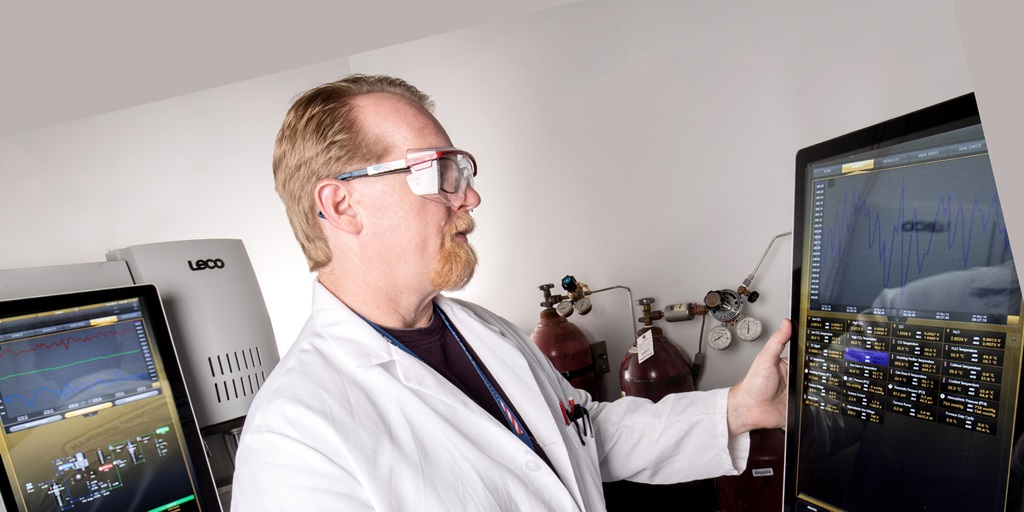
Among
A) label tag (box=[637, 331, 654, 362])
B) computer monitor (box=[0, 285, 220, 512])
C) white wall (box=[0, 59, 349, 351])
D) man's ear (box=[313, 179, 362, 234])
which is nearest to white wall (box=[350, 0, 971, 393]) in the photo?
label tag (box=[637, 331, 654, 362])

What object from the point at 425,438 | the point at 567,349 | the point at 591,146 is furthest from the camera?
the point at 591,146

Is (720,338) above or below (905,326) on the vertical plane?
below

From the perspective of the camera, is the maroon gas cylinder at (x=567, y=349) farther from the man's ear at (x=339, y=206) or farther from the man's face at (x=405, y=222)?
the man's ear at (x=339, y=206)

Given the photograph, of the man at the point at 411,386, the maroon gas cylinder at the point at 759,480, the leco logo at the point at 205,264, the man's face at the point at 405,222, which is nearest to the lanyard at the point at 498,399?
the man at the point at 411,386

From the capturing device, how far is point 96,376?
1.16m

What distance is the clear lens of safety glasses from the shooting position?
116 centimetres

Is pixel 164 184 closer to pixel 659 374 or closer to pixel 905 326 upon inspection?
pixel 659 374

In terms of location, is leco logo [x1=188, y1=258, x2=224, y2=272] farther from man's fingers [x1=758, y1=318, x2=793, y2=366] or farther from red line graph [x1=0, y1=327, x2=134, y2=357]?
man's fingers [x1=758, y1=318, x2=793, y2=366]

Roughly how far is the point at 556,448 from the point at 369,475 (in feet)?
1.24

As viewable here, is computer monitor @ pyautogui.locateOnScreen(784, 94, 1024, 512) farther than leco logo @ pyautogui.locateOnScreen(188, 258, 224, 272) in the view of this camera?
No

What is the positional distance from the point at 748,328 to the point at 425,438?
45.7 inches

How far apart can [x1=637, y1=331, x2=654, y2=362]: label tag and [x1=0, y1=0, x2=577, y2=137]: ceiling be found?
103 cm

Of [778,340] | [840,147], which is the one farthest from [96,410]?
[840,147]

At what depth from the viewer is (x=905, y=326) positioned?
79cm
